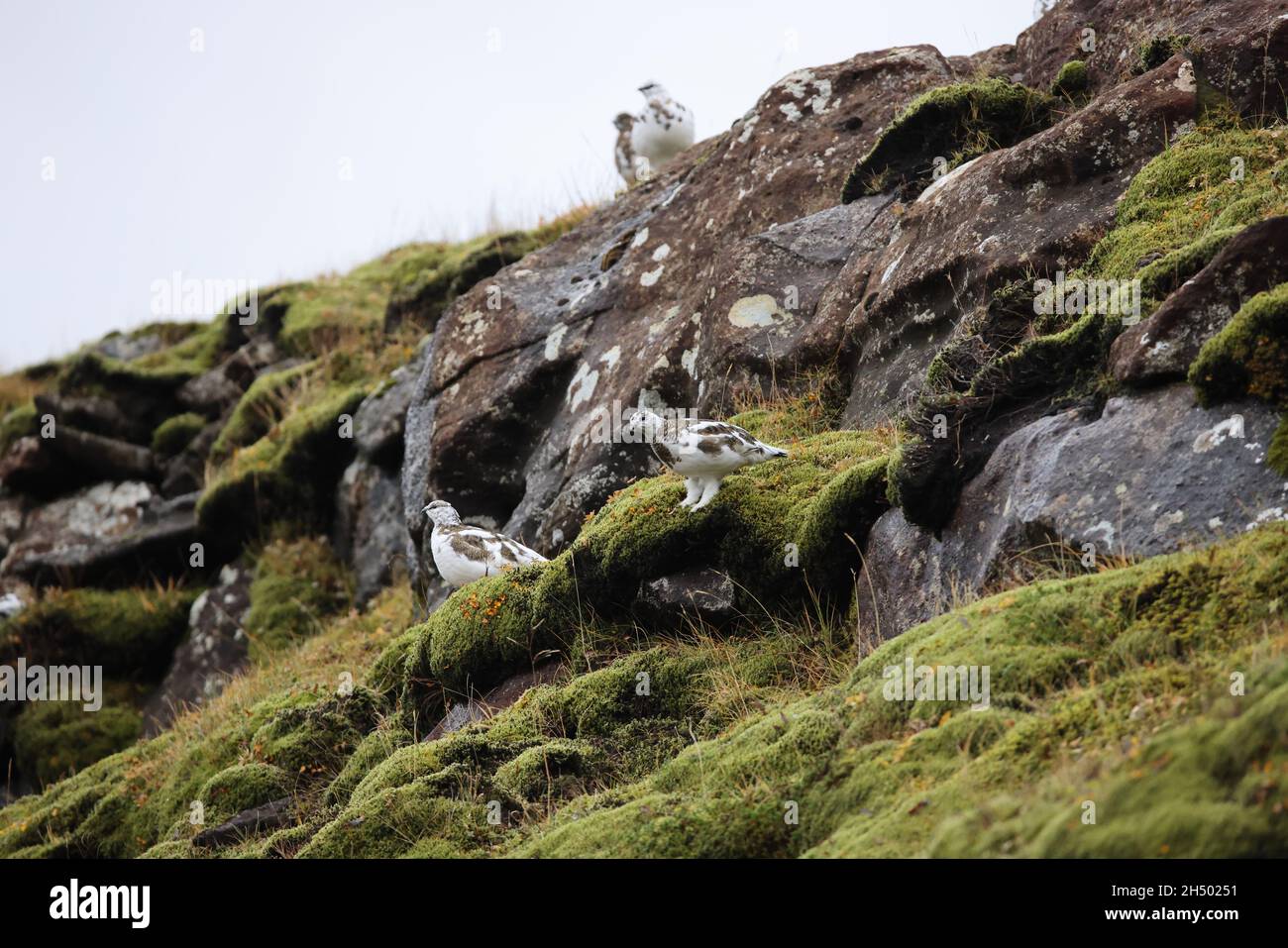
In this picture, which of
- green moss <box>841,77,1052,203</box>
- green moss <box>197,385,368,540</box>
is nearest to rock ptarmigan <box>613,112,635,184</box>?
green moss <box>197,385,368,540</box>

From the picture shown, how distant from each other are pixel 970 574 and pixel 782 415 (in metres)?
4.04

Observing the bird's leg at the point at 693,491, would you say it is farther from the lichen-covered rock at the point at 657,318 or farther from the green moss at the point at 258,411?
the green moss at the point at 258,411

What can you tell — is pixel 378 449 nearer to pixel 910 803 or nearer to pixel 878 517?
pixel 878 517

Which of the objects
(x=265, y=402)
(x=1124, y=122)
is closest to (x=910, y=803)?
(x=1124, y=122)

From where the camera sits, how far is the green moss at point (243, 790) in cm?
934

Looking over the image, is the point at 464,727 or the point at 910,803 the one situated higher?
the point at 910,803

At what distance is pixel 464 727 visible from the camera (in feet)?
27.1

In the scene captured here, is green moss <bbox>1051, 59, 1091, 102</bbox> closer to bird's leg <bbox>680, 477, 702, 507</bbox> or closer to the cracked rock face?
the cracked rock face

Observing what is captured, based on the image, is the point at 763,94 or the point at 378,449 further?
the point at 378,449

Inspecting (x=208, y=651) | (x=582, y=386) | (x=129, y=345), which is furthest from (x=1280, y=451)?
(x=129, y=345)

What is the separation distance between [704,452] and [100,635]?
12.9 metres

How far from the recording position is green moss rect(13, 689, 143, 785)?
53.7ft

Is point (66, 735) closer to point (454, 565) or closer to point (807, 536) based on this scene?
point (454, 565)

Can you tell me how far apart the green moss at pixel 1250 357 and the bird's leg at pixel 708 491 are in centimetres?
330
